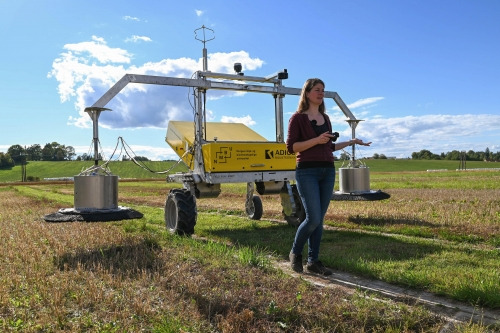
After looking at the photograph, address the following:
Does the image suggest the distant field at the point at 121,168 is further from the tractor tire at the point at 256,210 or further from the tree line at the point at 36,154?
the tractor tire at the point at 256,210

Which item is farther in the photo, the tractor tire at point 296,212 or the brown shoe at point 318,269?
the tractor tire at point 296,212

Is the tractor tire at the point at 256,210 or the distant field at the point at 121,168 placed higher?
the distant field at the point at 121,168

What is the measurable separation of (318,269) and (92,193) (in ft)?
11.9

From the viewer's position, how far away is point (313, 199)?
15.8 ft

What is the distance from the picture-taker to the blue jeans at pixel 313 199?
15.8 feet

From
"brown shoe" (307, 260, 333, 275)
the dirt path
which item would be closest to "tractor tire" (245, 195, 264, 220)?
the dirt path

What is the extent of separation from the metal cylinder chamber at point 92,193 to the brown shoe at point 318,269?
130 inches

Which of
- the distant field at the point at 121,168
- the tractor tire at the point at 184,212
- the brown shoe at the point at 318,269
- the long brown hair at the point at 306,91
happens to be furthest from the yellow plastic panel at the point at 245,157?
the distant field at the point at 121,168

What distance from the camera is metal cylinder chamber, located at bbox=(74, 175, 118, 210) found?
6430 mm

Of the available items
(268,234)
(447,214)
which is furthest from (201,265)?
(447,214)

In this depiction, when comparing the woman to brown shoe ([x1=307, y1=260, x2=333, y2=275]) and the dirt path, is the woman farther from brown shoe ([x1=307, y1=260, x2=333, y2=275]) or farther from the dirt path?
the dirt path

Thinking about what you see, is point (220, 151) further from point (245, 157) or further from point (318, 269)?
point (318, 269)

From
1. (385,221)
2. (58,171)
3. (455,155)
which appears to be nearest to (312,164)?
(385,221)

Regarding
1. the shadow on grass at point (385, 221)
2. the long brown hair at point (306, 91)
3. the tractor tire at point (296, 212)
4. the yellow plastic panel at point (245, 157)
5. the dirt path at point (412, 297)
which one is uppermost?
the long brown hair at point (306, 91)
